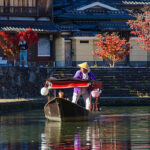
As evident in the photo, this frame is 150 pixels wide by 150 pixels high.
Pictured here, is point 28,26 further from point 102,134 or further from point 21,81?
point 102,134

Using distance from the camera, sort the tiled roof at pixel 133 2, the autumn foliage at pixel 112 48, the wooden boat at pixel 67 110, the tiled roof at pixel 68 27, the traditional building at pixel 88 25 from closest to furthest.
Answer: the wooden boat at pixel 67 110
the autumn foliage at pixel 112 48
the tiled roof at pixel 68 27
the traditional building at pixel 88 25
the tiled roof at pixel 133 2

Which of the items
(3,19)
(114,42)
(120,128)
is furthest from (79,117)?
(3,19)

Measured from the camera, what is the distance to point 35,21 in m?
42.8

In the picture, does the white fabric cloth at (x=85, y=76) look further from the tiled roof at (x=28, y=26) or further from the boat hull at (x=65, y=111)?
the tiled roof at (x=28, y=26)

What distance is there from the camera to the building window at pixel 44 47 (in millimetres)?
42884

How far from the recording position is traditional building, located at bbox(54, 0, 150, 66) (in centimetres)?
4362

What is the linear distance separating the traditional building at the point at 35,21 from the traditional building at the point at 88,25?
34.7 inches

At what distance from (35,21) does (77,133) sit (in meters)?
26.8

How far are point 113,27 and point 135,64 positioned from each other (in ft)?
10.8

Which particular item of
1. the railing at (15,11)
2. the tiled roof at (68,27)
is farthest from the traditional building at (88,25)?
the railing at (15,11)

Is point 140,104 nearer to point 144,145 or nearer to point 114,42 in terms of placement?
point 114,42

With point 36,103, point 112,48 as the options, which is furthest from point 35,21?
point 36,103

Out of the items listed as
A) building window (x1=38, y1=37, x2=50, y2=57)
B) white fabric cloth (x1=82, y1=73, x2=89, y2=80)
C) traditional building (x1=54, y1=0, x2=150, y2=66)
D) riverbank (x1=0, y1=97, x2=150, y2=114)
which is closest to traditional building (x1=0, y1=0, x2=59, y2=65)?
building window (x1=38, y1=37, x2=50, y2=57)

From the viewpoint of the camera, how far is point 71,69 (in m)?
35.2
